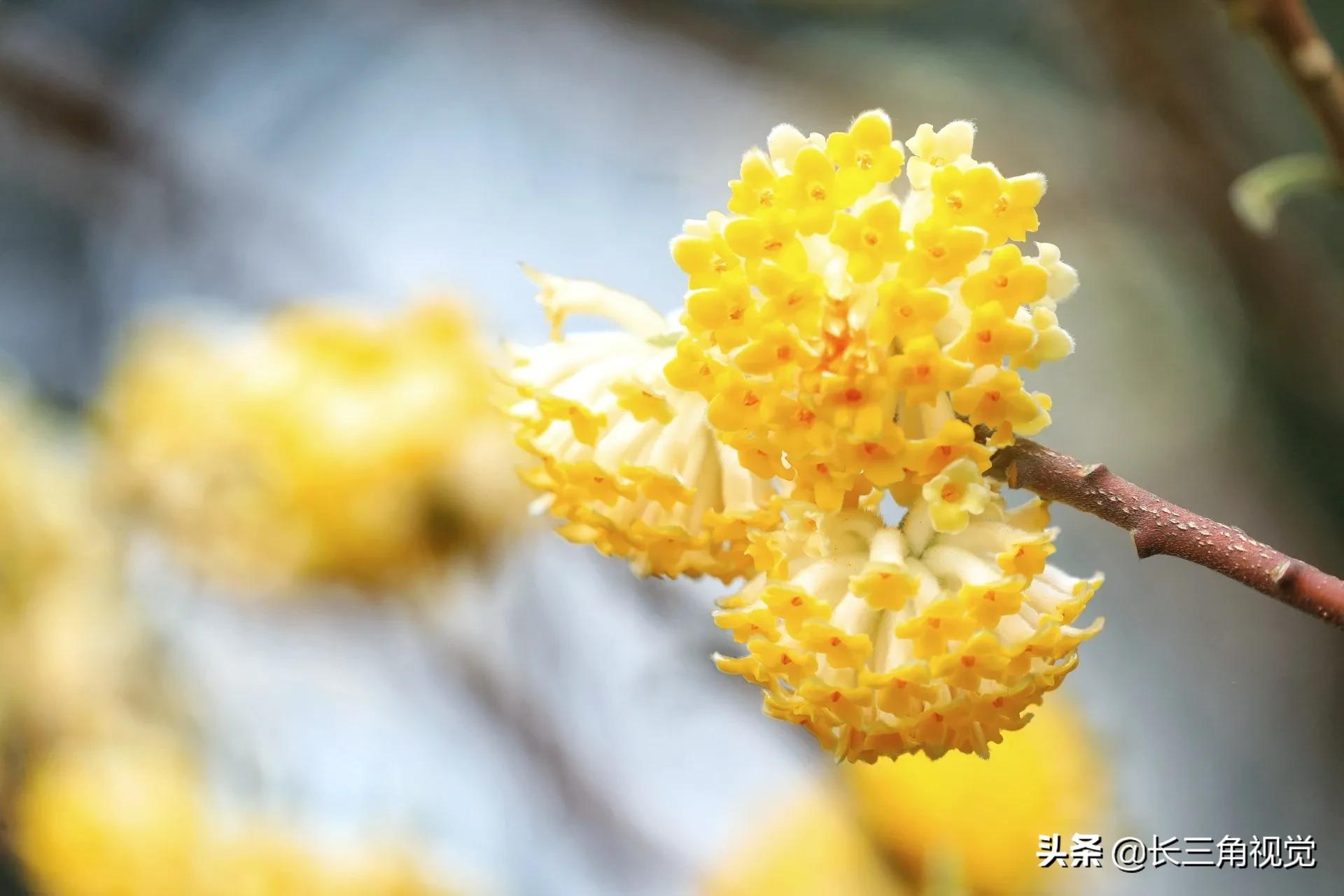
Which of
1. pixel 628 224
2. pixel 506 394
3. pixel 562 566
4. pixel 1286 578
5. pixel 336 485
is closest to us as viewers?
pixel 1286 578

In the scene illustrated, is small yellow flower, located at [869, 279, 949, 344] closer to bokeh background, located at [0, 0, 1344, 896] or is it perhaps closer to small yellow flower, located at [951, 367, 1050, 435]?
small yellow flower, located at [951, 367, 1050, 435]

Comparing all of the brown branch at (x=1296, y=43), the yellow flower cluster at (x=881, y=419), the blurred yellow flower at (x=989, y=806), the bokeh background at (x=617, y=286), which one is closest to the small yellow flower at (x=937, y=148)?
the yellow flower cluster at (x=881, y=419)

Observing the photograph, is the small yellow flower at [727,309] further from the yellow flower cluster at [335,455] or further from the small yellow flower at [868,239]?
the yellow flower cluster at [335,455]

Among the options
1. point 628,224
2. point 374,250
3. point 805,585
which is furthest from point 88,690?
point 805,585

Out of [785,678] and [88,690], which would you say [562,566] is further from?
[785,678]

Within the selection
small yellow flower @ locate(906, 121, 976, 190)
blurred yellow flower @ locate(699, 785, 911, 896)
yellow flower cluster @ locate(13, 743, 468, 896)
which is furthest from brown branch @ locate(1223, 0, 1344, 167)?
yellow flower cluster @ locate(13, 743, 468, 896)

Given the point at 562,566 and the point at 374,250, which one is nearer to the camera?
the point at 562,566

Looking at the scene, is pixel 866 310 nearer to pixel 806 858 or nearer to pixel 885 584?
pixel 885 584
